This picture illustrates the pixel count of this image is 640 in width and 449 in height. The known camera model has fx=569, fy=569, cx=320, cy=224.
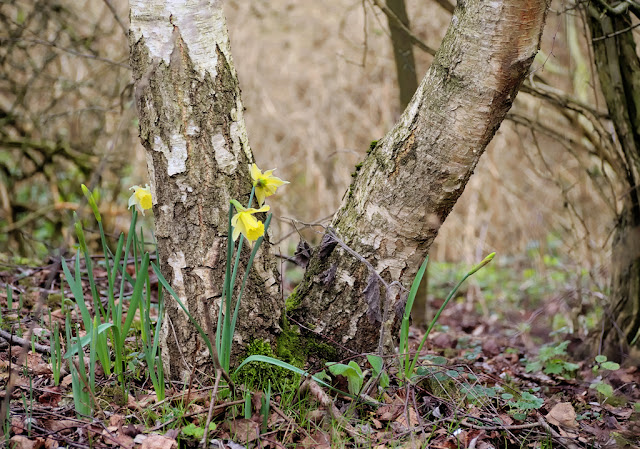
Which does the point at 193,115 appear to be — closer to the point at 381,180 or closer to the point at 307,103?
the point at 381,180

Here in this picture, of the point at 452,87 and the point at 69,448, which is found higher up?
the point at 452,87

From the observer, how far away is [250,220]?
1.67 meters

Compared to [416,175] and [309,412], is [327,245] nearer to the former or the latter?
[416,175]

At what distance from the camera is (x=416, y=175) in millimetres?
1934

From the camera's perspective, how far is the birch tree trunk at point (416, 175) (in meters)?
1.77

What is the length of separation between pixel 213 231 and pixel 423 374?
0.89m

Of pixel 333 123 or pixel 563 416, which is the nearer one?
pixel 563 416

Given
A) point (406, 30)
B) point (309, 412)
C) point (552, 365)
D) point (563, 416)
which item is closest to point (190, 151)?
point (309, 412)

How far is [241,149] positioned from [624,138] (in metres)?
1.93

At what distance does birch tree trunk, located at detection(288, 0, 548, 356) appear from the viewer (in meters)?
1.77

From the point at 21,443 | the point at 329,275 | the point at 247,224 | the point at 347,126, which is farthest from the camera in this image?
the point at 347,126

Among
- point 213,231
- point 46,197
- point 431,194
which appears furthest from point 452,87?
point 46,197

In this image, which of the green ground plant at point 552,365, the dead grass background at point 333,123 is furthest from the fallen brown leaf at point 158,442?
the dead grass background at point 333,123

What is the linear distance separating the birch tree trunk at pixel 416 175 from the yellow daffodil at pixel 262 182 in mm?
264
